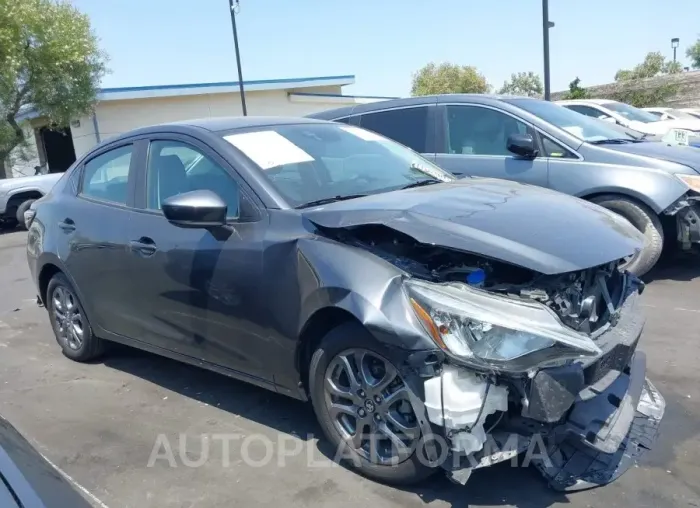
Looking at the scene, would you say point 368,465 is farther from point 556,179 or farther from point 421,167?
point 556,179

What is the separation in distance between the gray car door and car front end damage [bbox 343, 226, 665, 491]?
11.3 ft

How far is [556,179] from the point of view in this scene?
6.26 m

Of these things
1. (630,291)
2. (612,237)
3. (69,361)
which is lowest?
(69,361)

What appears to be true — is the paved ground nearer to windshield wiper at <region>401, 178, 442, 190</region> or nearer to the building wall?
windshield wiper at <region>401, 178, 442, 190</region>

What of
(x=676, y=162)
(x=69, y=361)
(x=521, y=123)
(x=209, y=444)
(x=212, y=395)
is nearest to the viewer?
(x=209, y=444)

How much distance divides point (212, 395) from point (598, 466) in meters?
2.33

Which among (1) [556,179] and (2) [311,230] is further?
(1) [556,179]

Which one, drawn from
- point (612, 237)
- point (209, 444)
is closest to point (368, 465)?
point (209, 444)

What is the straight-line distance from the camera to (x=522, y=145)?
6.32m

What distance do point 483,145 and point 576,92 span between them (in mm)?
21750

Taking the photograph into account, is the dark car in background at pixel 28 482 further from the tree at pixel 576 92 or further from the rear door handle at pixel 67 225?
the tree at pixel 576 92

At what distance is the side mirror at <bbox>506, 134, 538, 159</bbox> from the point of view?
20.7ft

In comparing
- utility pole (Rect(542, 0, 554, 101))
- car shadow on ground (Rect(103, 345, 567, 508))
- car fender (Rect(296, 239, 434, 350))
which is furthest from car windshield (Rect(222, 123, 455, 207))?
utility pole (Rect(542, 0, 554, 101))

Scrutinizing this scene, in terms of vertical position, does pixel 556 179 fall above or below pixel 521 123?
below
